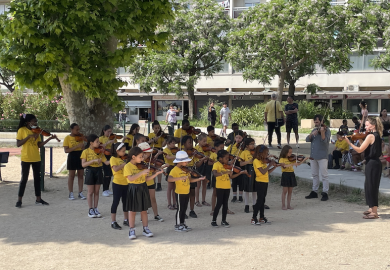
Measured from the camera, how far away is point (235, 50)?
25547 mm

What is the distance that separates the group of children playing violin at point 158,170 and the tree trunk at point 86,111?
2.17 meters

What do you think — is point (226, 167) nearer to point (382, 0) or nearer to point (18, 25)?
point (18, 25)

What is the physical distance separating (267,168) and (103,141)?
361 cm

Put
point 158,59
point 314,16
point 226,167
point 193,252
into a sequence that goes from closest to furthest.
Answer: point 193,252, point 226,167, point 314,16, point 158,59

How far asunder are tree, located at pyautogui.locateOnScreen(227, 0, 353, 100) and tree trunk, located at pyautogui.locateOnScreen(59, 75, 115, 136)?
12.5 metres

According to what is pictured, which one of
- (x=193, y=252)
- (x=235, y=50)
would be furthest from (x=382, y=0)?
(x=193, y=252)

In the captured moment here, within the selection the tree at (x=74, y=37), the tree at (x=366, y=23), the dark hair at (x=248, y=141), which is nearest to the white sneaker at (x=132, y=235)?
the dark hair at (x=248, y=141)

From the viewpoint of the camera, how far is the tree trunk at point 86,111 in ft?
39.3

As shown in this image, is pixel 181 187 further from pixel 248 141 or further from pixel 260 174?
pixel 248 141

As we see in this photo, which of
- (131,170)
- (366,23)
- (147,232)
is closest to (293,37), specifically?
(366,23)

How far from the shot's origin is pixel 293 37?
21719mm

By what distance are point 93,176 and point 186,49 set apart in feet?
79.3

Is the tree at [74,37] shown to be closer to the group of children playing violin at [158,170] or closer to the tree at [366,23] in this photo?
the group of children playing violin at [158,170]

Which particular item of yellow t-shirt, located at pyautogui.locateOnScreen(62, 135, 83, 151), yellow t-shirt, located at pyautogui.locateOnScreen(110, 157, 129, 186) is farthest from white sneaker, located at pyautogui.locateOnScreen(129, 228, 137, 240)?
yellow t-shirt, located at pyautogui.locateOnScreen(62, 135, 83, 151)
